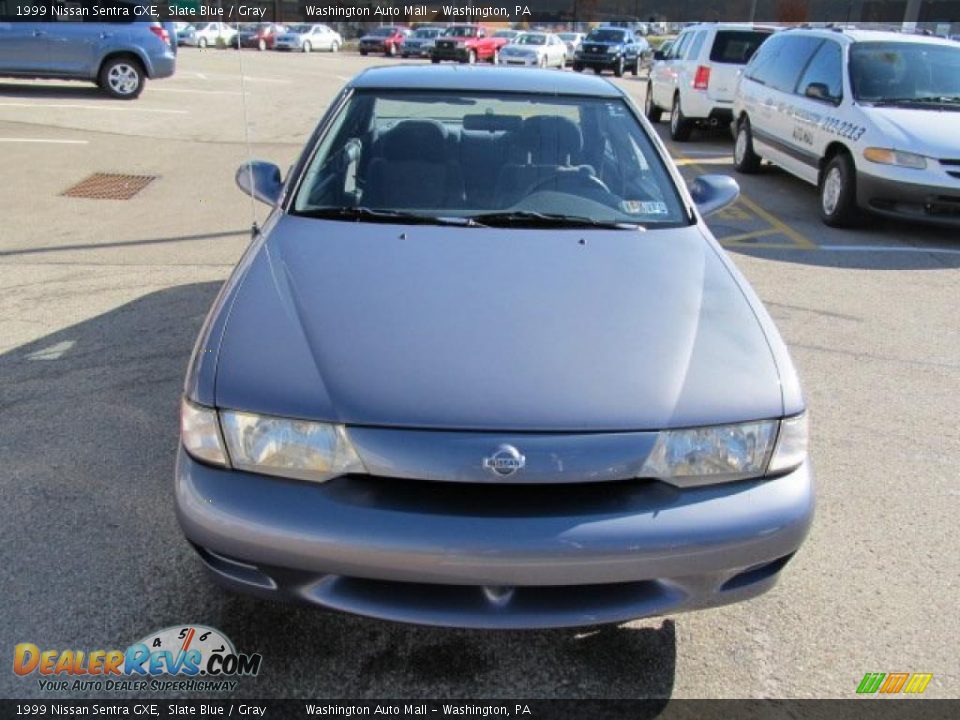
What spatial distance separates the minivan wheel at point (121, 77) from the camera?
47.5ft

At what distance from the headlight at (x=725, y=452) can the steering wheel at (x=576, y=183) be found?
1.47 m

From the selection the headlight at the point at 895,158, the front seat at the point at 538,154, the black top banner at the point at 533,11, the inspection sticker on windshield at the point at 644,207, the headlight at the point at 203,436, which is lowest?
the headlight at the point at 203,436

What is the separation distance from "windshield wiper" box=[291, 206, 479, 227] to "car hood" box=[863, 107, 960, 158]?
558 centimetres

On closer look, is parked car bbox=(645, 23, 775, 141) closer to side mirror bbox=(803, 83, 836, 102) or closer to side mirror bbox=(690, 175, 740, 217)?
side mirror bbox=(803, 83, 836, 102)

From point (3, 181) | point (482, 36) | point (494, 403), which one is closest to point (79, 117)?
point (3, 181)

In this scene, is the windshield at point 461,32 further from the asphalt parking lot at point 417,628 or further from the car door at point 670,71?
the asphalt parking lot at point 417,628

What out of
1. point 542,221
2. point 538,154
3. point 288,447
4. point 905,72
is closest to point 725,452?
point 288,447

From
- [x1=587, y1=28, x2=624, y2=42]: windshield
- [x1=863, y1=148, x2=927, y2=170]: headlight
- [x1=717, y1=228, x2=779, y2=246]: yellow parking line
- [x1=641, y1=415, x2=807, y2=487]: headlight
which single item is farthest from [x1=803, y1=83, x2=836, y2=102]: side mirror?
[x1=587, y1=28, x2=624, y2=42]: windshield

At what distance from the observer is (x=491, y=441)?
2.17m

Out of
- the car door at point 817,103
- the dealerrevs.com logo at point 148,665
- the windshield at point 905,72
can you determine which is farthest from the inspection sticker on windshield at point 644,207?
the windshield at point 905,72

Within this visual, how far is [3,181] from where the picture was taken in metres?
8.73

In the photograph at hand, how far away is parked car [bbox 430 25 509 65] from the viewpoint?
113 ft

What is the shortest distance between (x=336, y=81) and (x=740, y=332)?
70.8 feet

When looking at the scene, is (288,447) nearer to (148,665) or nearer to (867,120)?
(148,665)
